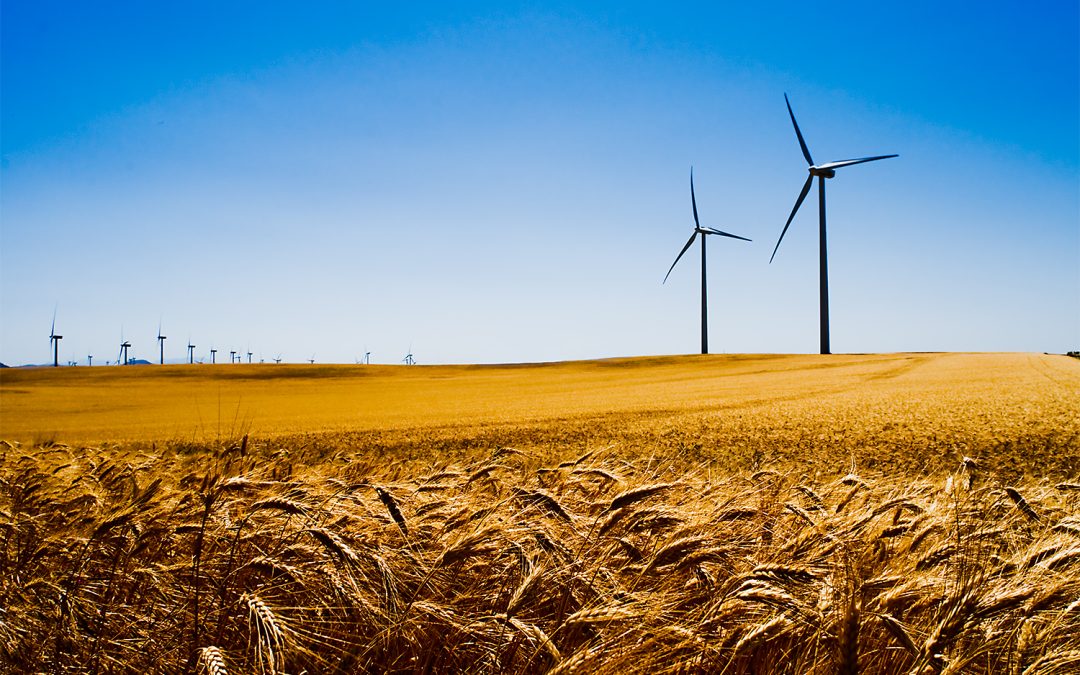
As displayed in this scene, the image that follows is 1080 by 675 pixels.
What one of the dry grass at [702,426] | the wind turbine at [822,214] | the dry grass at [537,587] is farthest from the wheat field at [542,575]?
the wind turbine at [822,214]

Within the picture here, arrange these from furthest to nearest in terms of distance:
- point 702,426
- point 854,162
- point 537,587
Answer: point 854,162
point 702,426
point 537,587

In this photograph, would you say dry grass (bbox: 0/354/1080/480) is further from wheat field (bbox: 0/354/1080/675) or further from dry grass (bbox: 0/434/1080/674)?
dry grass (bbox: 0/434/1080/674)

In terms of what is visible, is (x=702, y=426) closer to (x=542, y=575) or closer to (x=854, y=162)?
(x=542, y=575)

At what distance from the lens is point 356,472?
6.05m

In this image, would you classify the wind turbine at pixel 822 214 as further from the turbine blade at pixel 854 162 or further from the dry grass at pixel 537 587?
A: the dry grass at pixel 537 587

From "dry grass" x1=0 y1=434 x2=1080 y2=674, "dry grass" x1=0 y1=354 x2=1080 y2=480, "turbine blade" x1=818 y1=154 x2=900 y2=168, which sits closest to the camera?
"dry grass" x1=0 y1=434 x2=1080 y2=674

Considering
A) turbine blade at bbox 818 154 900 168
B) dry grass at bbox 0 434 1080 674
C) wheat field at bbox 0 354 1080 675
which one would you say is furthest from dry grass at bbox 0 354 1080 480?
turbine blade at bbox 818 154 900 168

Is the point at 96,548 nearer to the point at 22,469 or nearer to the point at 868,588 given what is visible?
the point at 868,588

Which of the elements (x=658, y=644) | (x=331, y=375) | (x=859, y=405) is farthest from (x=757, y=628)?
(x=331, y=375)

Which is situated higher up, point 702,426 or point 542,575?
point 542,575

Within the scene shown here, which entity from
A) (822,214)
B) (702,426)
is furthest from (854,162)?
(702,426)

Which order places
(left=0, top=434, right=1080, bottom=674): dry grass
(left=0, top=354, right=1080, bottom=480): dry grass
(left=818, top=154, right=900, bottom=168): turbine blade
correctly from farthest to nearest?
(left=818, top=154, right=900, bottom=168): turbine blade < (left=0, top=354, right=1080, bottom=480): dry grass < (left=0, top=434, right=1080, bottom=674): dry grass

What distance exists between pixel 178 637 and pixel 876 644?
273 cm

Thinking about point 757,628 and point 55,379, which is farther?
point 55,379
